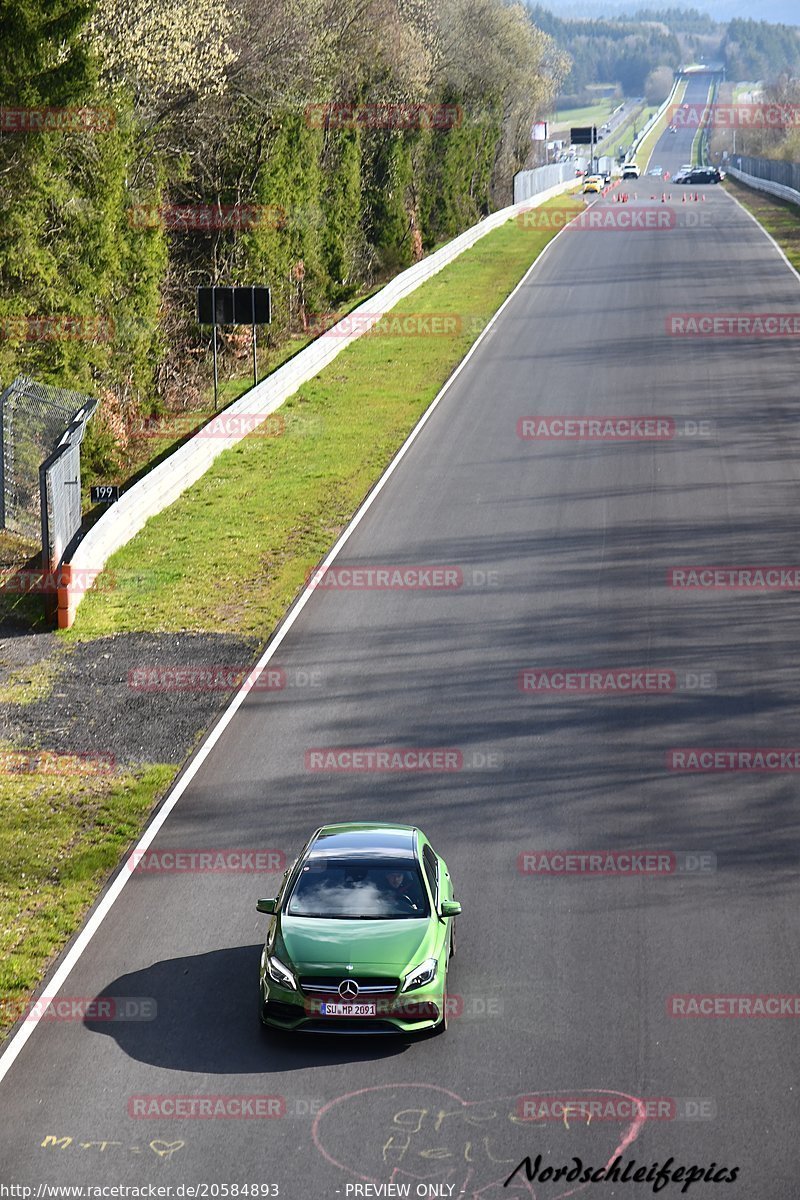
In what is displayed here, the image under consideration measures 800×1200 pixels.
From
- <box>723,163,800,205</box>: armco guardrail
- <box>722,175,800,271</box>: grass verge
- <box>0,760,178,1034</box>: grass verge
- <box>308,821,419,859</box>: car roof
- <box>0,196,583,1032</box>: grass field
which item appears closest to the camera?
<box>308,821,419,859</box>: car roof

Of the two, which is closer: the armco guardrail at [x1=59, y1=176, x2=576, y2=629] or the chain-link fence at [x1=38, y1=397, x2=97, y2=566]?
the chain-link fence at [x1=38, y1=397, x2=97, y2=566]

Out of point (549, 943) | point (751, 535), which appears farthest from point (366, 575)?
point (549, 943)

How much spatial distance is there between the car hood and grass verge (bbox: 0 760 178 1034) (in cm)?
261

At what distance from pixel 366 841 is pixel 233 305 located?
23.0 metres

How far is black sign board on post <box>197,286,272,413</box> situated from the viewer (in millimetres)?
32906

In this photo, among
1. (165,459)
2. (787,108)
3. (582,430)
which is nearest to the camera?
(165,459)

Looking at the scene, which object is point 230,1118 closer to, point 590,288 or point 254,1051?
point 254,1051

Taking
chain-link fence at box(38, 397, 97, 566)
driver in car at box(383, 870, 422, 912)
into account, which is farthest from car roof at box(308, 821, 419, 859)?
chain-link fence at box(38, 397, 97, 566)

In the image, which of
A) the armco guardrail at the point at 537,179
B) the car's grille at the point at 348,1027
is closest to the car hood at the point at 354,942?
the car's grille at the point at 348,1027

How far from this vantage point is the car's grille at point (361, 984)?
1091 cm

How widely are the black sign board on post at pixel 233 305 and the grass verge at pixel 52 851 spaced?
60.9 feet

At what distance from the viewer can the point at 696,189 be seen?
10088 centimetres

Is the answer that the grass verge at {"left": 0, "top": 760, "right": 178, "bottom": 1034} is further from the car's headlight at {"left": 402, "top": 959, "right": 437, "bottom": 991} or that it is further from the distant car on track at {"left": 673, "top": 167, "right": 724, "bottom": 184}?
the distant car on track at {"left": 673, "top": 167, "right": 724, "bottom": 184}

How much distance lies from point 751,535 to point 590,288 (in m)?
28.1
